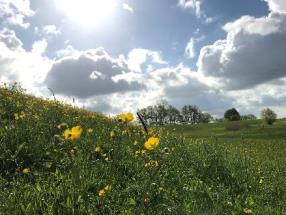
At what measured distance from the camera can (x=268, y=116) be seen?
10019 cm

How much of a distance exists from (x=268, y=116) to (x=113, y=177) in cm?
9785

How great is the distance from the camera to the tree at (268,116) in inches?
3875

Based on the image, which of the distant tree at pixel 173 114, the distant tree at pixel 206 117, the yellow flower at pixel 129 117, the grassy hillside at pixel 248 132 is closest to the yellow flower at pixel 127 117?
the yellow flower at pixel 129 117

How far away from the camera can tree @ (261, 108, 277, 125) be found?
9844 centimetres

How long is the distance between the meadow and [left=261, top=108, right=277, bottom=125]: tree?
9140 cm

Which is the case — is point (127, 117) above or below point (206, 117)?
below

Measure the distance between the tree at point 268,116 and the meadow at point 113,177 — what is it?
91396mm

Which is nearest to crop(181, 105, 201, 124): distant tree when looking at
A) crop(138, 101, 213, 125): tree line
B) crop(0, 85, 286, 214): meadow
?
crop(138, 101, 213, 125): tree line

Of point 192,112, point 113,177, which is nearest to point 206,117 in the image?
point 192,112

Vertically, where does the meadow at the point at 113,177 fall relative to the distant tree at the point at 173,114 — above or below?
below

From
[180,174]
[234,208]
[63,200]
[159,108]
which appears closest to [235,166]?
[180,174]

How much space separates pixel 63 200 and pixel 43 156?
2.10m

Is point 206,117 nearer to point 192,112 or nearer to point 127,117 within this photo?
point 192,112

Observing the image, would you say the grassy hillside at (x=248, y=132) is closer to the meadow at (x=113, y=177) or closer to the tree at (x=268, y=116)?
the tree at (x=268, y=116)
